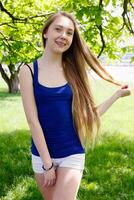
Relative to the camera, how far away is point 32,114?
3307 millimetres

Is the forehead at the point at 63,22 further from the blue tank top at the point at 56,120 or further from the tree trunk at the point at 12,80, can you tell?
the tree trunk at the point at 12,80

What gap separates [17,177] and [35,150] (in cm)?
319

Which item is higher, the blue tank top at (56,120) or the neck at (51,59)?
the neck at (51,59)

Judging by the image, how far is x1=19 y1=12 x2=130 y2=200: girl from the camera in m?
3.28

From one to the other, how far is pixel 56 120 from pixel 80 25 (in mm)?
4685

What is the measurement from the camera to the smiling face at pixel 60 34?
3.41 meters

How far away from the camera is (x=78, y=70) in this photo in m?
3.60

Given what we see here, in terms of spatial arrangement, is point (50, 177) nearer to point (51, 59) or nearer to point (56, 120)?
point (56, 120)

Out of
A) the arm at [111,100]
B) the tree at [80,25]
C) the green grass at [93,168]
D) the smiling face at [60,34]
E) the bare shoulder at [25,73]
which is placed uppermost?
the smiling face at [60,34]

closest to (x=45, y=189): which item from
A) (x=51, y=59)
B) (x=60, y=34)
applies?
(x=51, y=59)

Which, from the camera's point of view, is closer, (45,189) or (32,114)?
(32,114)

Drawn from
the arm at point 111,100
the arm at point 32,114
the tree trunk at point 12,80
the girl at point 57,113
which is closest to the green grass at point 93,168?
the arm at point 111,100

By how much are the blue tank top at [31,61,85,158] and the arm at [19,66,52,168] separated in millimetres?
40

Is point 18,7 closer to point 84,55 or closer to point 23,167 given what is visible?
point 23,167
